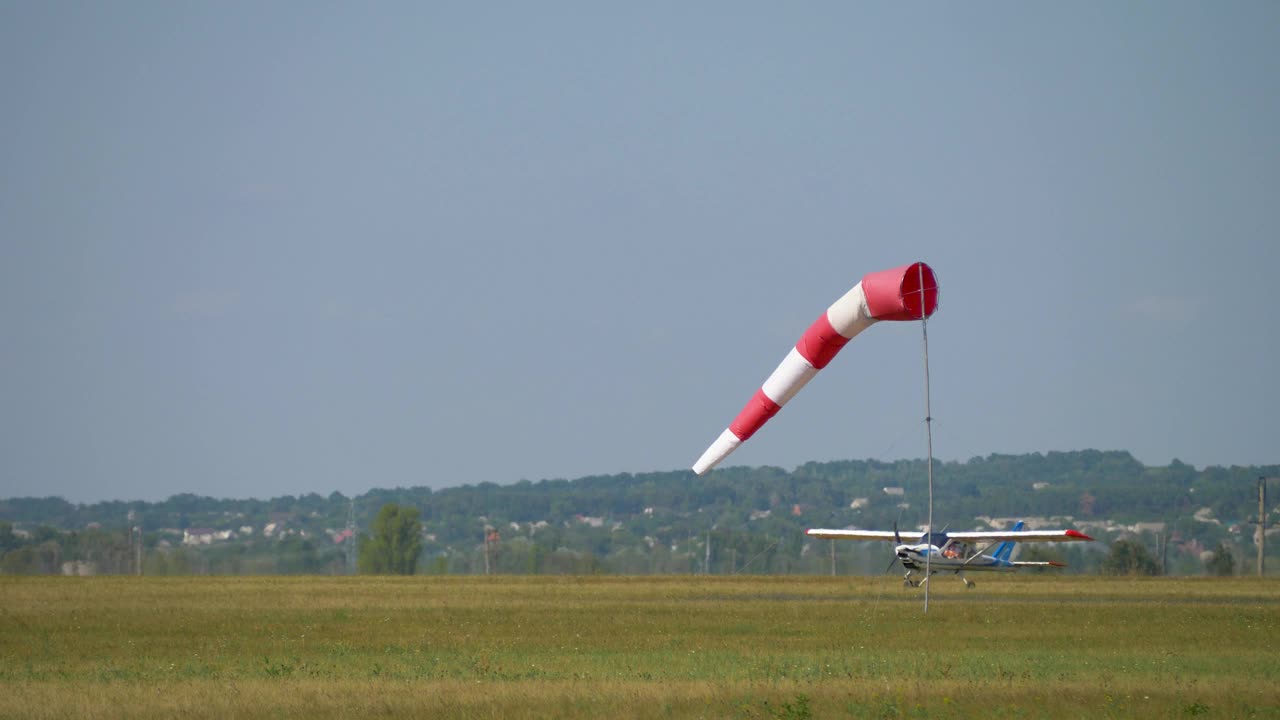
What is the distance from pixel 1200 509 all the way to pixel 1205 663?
11800 cm

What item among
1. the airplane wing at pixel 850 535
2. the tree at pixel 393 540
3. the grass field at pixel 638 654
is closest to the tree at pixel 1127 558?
the airplane wing at pixel 850 535

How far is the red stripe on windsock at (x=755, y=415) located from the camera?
2695cm

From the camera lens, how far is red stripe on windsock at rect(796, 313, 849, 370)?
85.4 feet

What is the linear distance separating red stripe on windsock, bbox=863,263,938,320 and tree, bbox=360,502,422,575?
283ft

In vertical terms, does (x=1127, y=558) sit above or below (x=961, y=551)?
below

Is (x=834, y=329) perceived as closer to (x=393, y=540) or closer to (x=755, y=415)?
(x=755, y=415)

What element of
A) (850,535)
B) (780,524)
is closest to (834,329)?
(850,535)

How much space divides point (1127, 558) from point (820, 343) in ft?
206

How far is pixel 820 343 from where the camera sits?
85.9ft

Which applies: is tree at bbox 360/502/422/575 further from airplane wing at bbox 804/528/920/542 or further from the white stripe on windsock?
the white stripe on windsock

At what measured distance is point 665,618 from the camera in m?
33.0

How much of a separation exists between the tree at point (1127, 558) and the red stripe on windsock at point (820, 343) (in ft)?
188

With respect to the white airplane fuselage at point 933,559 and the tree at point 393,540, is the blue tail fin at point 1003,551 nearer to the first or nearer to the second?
the white airplane fuselage at point 933,559

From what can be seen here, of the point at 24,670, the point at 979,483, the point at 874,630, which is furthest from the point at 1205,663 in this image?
the point at 979,483
